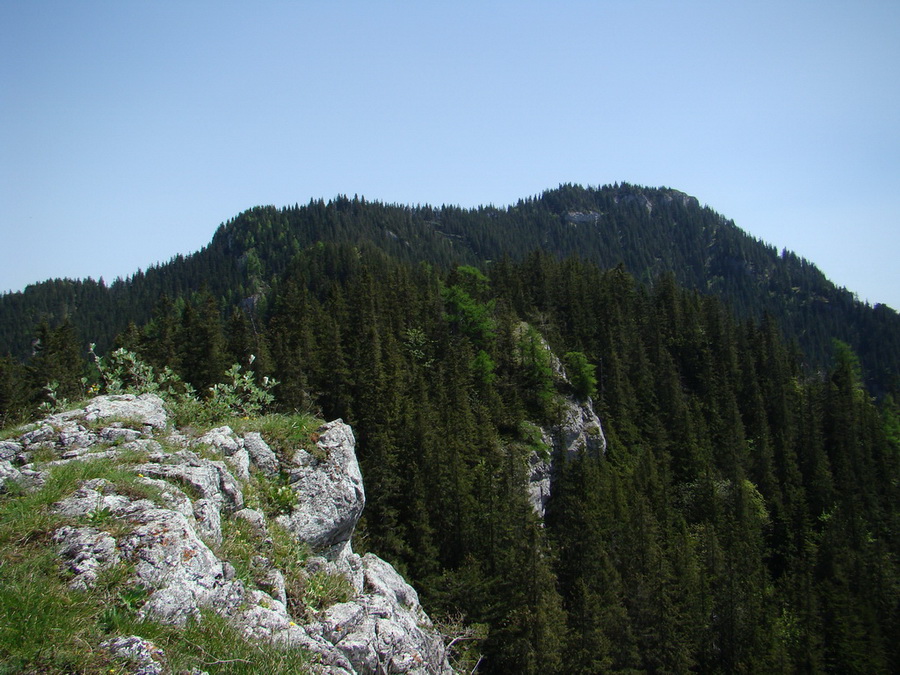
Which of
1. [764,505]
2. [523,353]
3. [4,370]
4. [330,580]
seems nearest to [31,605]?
[330,580]

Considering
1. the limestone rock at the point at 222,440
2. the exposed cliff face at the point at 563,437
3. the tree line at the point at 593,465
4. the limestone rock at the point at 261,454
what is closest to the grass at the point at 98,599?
the limestone rock at the point at 222,440

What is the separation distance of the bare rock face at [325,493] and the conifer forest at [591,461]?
14982 mm

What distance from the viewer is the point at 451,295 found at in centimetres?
6781

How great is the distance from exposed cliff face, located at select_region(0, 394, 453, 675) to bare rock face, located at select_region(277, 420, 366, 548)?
0.03m

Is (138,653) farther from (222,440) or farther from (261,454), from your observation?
(261,454)

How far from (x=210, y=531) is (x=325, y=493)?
11.6 ft

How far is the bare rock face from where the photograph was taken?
36.6 ft

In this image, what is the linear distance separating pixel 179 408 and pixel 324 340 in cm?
4555

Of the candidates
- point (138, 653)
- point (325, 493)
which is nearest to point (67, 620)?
point (138, 653)

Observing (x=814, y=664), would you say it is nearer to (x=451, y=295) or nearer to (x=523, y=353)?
(x=523, y=353)

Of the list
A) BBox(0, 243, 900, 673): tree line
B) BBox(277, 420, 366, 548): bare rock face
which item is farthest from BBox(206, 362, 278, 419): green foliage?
BBox(0, 243, 900, 673): tree line

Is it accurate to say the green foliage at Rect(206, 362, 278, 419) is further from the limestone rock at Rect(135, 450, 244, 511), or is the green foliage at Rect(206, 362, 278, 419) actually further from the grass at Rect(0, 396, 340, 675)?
the grass at Rect(0, 396, 340, 675)

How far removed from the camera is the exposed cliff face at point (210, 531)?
6629mm

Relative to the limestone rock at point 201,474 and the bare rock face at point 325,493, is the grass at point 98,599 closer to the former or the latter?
the limestone rock at point 201,474
